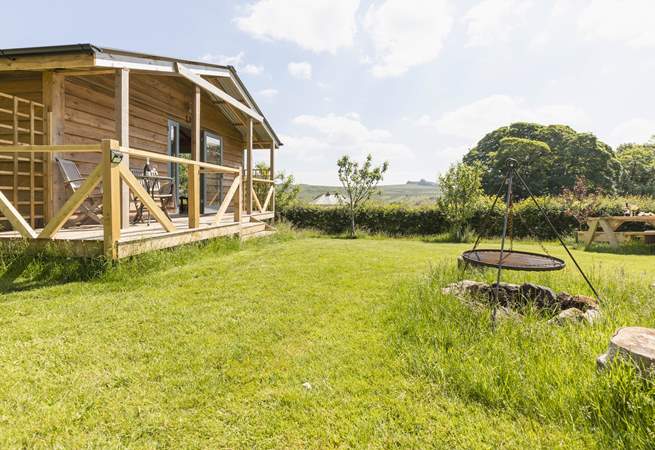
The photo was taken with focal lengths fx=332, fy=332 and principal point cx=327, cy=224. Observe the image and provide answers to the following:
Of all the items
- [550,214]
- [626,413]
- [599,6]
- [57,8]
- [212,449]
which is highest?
[57,8]

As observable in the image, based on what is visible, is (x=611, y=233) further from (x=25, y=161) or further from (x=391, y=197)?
(x=391, y=197)

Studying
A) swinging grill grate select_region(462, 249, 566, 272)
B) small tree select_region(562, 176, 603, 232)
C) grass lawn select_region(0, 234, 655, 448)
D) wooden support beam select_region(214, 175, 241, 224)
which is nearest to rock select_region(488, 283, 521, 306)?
swinging grill grate select_region(462, 249, 566, 272)

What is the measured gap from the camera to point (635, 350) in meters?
1.77

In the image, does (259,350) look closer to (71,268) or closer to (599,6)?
(71,268)

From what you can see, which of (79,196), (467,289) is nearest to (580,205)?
(467,289)

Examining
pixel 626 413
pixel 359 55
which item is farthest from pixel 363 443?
pixel 359 55

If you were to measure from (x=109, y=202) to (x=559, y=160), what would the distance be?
1343 inches

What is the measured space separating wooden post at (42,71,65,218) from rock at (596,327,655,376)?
7.32m

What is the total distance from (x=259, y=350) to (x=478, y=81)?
9200mm

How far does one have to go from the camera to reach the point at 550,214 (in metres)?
12.2

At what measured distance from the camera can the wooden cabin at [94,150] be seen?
4.19m

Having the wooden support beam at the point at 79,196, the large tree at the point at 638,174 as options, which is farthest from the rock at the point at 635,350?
the large tree at the point at 638,174

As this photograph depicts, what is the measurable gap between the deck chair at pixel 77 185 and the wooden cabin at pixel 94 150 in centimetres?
2

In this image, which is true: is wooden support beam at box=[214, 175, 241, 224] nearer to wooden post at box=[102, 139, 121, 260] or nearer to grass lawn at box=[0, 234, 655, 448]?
wooden post at box=[102, 139, 121, 260]
